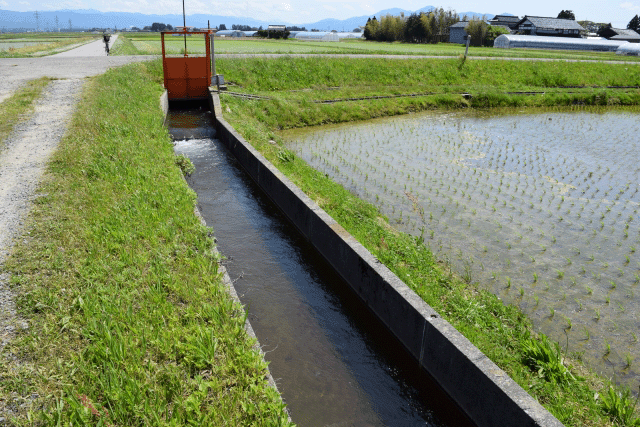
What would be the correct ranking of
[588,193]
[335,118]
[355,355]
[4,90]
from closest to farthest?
[355,355]
[588,193]
[4,90]
[335,118]

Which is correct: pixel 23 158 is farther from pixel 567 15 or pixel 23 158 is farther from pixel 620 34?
pixel 567 15

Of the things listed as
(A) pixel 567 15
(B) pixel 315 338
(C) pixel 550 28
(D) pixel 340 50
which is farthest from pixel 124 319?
(A) pixel 567 15

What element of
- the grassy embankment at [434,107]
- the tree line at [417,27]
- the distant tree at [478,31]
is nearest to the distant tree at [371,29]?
the tree line at [417,27]

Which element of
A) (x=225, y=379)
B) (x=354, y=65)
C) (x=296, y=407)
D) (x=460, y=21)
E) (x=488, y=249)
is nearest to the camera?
(x=225, y=379)

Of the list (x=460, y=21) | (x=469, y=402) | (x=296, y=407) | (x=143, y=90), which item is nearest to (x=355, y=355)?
(x=296, y=407)

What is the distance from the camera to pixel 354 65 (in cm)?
2327

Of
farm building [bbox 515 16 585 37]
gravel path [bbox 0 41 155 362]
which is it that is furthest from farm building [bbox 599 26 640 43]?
gravel path [bbox 0 41 155 362]

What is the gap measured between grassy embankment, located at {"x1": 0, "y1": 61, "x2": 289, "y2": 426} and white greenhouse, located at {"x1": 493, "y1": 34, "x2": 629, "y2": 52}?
194 ft

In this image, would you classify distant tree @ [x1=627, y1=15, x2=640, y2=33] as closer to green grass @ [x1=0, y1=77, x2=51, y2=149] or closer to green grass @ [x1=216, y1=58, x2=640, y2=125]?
green grass @ [x1=216, y1=58, x2=640, y2=125]

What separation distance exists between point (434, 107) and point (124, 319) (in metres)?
18.5

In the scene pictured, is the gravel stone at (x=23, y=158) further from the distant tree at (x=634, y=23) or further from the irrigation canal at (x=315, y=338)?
the distant tree at (x=634, y=23)

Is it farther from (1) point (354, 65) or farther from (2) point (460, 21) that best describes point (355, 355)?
(2) point (460, 21)

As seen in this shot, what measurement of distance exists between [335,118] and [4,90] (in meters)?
10.9

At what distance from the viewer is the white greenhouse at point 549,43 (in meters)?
56.2
